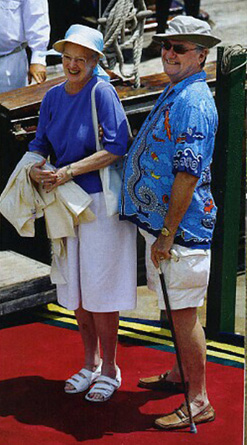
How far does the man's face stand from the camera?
4238 mm

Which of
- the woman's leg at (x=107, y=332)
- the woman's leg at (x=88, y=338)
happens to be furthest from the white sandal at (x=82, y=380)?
the woman's leg at (x=107, y=332)

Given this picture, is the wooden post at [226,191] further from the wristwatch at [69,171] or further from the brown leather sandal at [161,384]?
the wristwatch at [69,171]

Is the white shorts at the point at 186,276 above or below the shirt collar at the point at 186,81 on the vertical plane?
below

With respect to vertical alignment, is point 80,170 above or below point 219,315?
above

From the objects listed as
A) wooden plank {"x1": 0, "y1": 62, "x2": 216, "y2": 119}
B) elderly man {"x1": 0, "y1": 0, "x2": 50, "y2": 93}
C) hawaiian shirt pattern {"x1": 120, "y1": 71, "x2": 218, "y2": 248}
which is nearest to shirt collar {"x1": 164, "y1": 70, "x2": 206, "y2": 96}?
hawaiian shirt pattern {"x1": 120, "y1": 71, "x2": 218, "y2": 248}

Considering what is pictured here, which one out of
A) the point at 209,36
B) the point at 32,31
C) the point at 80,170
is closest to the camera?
the point at 209,36

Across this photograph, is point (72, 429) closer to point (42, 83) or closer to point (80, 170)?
point (80, 170)

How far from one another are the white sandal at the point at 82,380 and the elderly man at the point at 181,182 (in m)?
0.53

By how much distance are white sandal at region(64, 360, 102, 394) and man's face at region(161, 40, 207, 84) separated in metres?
1.62

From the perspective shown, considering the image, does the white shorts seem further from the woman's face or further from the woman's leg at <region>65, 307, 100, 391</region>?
the woman's face

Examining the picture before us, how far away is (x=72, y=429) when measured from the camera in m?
4.65

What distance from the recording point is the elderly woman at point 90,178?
4.47 m

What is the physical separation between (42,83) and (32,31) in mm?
350

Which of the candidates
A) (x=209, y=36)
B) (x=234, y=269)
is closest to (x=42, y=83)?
(x=234, y=269)
